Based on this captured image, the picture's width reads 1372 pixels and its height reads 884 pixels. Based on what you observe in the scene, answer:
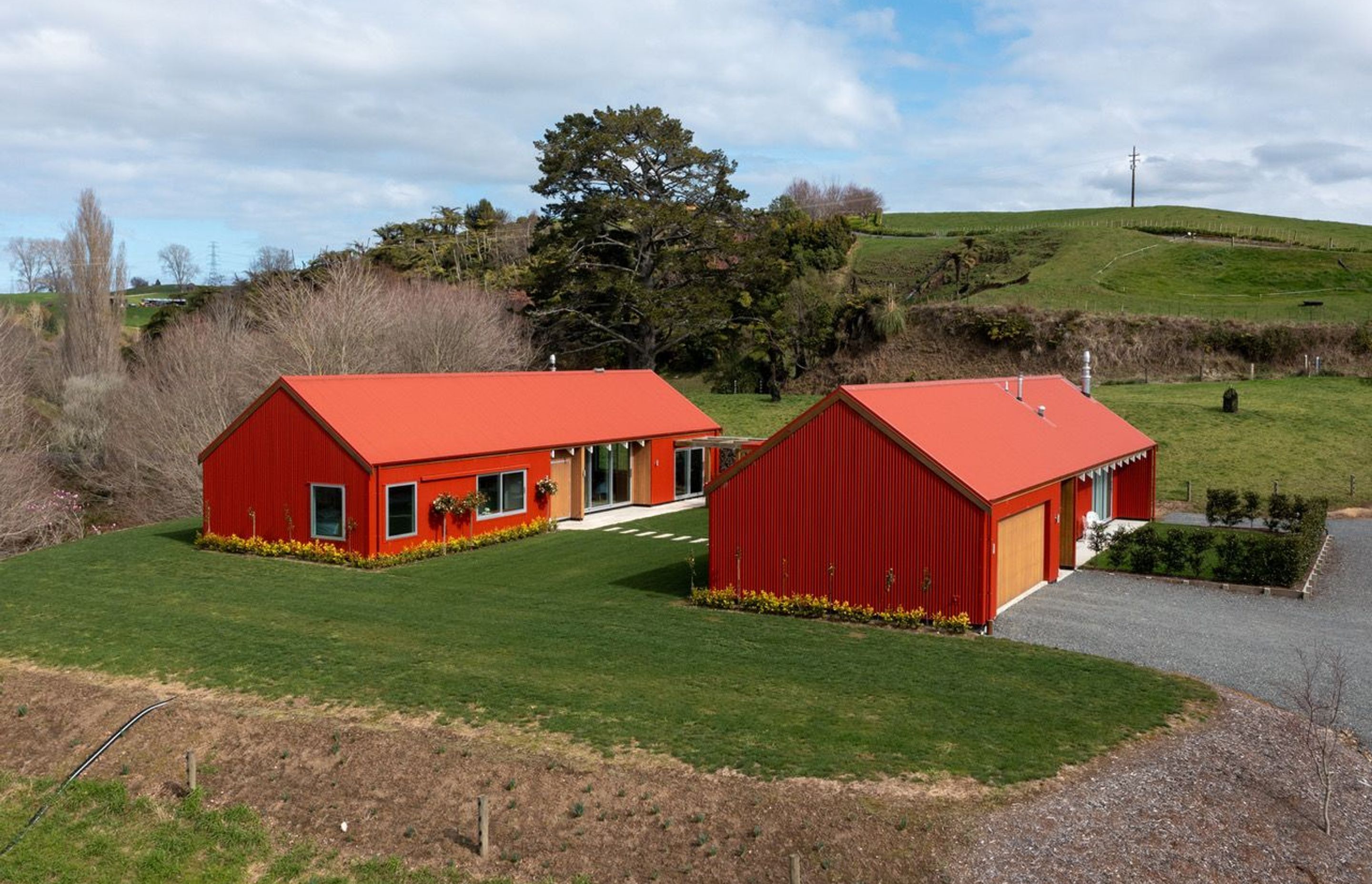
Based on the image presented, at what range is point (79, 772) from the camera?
536 inches

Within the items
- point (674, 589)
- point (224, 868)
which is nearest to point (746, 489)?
point (674, 589)

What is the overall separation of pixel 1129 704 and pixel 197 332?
139 feet

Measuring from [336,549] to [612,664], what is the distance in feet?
38.0

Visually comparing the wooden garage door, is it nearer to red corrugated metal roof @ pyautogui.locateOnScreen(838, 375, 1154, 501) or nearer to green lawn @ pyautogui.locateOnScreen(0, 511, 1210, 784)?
red corrugated metal roof @ pyautogui.locateOnScreen(838, 375, 1154, 501)

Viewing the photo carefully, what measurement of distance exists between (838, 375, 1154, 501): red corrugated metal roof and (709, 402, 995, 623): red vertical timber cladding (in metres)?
0.58

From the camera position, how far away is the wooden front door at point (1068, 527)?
2442 centimetres

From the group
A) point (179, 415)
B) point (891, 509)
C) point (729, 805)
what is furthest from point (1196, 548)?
point (179, 415)

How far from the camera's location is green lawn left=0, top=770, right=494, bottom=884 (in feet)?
37.0

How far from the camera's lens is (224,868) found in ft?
37.7

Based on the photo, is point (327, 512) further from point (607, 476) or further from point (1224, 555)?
point (1224, 555)

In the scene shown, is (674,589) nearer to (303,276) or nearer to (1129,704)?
(1129,704)

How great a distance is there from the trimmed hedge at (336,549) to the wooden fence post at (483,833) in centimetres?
1379

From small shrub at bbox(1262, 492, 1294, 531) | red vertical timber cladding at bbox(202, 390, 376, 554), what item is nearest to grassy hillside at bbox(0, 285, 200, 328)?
red vertical timber cladding at bbox(202, 390, 376, 554)

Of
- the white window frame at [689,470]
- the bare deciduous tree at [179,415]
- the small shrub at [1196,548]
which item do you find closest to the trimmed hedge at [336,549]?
the white window frame at [689,470]
